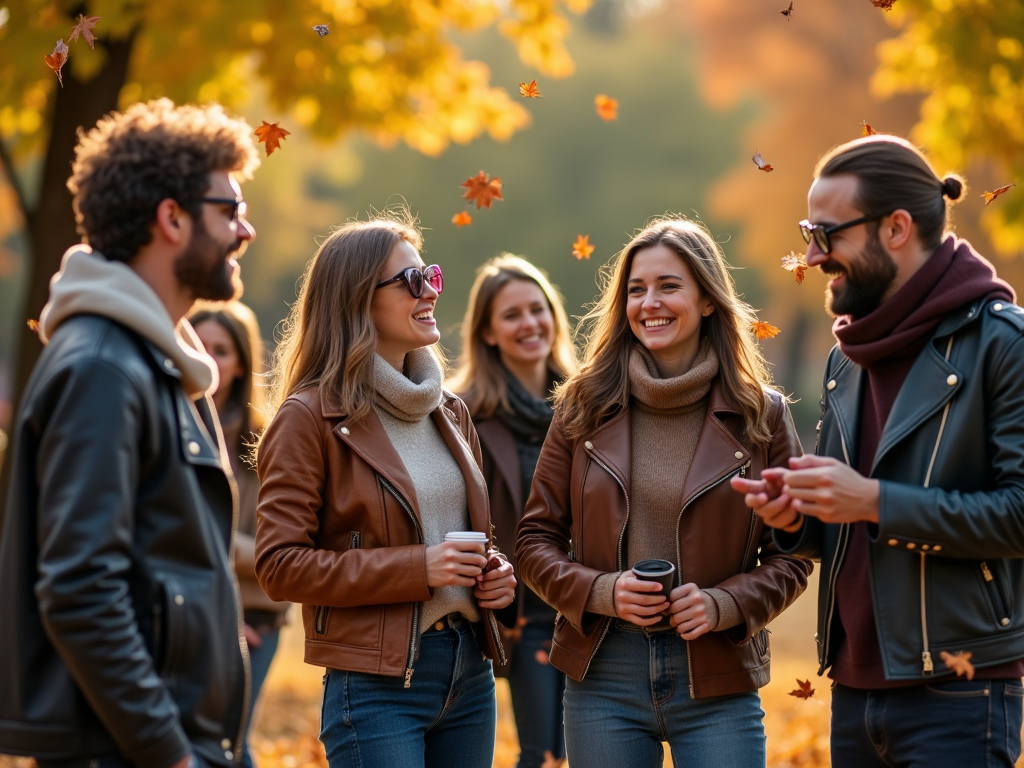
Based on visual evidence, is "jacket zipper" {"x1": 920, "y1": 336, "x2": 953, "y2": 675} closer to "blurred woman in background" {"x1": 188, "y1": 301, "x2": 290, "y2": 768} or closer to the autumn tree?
"blurred woman in background" {"x1": 188, "y1": 301, "x2": 290, "y2": 768}

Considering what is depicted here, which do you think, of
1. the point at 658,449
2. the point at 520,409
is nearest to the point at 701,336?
the point at 658,449

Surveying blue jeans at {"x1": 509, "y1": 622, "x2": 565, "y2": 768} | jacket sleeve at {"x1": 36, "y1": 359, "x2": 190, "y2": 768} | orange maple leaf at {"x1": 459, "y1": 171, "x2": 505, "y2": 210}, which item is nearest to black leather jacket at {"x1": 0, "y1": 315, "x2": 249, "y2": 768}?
jacket sleeve at {"x1": 36, "y1": 359, "x2": 190, "y2": 768}

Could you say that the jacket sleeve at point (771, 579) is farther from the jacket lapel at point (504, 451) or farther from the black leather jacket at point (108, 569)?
the jacket lapel at point (504, 451)

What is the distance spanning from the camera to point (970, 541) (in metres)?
3.27

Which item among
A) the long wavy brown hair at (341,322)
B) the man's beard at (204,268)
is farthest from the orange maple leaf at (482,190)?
the man's beard at (204,268)

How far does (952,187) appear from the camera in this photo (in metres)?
3.64

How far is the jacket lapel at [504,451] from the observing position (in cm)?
584

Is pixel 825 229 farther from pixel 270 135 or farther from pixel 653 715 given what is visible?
pixel 270 135

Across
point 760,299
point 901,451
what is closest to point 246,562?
point 901,451

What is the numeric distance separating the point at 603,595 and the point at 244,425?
2992 millimetres

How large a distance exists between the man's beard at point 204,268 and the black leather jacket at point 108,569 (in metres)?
0.25

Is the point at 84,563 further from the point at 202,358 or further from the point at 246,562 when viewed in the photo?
the point at 246,562

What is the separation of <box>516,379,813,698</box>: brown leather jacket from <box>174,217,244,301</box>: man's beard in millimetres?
1596

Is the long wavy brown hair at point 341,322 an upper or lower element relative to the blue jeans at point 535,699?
upper
